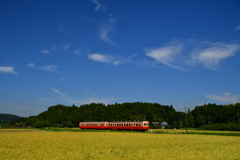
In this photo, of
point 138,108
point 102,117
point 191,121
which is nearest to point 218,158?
point 191,121

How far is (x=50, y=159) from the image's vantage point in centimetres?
1647

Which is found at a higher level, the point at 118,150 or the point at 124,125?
the point at 124,125

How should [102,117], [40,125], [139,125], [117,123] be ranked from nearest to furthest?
[139,125], [117,123], [40,125], [102,117]

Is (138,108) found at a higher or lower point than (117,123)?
higher

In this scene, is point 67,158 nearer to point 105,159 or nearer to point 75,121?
point 105,159

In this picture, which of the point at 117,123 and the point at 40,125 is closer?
the point at 117,123

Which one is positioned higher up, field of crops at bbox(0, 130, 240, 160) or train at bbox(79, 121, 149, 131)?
train at bbox(79, 121, 149, 131)

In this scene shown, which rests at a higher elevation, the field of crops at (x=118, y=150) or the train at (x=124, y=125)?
the train at (x=124, y=125)

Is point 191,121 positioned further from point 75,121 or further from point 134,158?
point 134,158

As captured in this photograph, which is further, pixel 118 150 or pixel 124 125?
pixel 124 125

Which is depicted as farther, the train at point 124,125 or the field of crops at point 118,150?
the train at point 124,125

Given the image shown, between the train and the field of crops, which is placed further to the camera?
the train

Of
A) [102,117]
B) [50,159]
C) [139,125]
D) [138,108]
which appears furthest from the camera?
[138,108]

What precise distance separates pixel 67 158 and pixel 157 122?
386 feet
